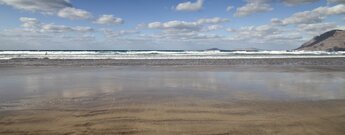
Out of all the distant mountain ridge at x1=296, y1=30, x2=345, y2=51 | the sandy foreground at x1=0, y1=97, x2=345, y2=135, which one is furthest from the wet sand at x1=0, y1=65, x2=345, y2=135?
the distant mountain ridge at x1=296, y1=30, x2=345, y2=51

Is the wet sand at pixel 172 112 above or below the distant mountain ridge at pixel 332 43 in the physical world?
below

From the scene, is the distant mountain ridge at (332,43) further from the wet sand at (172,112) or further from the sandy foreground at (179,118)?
the sandy foreground at (179,118)

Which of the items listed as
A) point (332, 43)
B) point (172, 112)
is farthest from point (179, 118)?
point (332, 43)

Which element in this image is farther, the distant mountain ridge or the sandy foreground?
the distant mountain ridge

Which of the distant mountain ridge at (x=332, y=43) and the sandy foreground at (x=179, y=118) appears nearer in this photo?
the sandy foreground at (x=179, y=118)

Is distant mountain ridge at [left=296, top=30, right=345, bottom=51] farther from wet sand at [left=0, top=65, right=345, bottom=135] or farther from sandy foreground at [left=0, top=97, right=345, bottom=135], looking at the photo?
sandy foreground at [left=0, top=97, right=345, bottom=135]

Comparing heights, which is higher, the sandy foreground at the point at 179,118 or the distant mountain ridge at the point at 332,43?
the distant mountain ridge at the point at 332,43

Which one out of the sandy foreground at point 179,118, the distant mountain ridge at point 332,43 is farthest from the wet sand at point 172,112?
the distant mountain ridge at point 332,43

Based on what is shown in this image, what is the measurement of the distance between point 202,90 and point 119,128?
19.5ft

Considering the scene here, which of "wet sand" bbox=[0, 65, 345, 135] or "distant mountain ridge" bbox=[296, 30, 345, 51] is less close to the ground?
"distant mountain ridge" bbox=[296, 30, 345, 51]

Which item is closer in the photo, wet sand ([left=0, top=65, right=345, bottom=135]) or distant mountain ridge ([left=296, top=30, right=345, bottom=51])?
wet sand ([left=0, top=65, right=345, bottom=135])

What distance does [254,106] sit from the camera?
28.1 feet

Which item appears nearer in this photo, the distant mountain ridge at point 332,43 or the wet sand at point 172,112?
the wet sand at point 172,112

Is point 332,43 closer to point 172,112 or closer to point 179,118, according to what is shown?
point 172,112
